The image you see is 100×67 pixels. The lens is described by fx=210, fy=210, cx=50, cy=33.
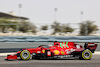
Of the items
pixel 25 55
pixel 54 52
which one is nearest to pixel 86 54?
pixel 54 52

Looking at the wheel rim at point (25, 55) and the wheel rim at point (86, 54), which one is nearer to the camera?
the wheel rim at point (25, 55)

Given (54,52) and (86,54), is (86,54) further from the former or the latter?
(54,52)

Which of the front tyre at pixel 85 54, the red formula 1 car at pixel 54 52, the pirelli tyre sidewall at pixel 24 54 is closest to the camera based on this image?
Answer: the pirelli tyre sidewall at pixel 24 54

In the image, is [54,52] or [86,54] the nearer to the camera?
[54,52]

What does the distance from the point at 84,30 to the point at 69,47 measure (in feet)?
46.0

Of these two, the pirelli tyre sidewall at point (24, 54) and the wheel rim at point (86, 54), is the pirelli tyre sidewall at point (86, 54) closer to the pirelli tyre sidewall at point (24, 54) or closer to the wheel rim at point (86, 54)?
the wheel rim at point (86, 54)

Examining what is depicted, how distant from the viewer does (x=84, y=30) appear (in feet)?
73.8

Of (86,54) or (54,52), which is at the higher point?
(54,52)

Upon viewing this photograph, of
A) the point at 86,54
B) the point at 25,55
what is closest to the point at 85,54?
the point at 86,54

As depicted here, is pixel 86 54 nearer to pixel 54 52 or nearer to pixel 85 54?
pixel 85 54

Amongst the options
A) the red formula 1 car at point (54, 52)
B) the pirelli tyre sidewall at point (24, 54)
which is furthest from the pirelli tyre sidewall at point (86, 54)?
the pirelli tyre sidewall at point (24, 54)

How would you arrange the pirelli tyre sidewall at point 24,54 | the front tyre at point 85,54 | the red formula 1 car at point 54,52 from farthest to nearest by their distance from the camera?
the front tyre at point 85,54, the red formula 1 car at point 54,52, the pirelli tyre sidewall at point 24,54

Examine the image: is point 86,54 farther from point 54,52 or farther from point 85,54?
point 54,52

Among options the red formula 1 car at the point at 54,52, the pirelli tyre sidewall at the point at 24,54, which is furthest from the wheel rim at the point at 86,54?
the pirelli tyre sidewall at the point at 24,54
